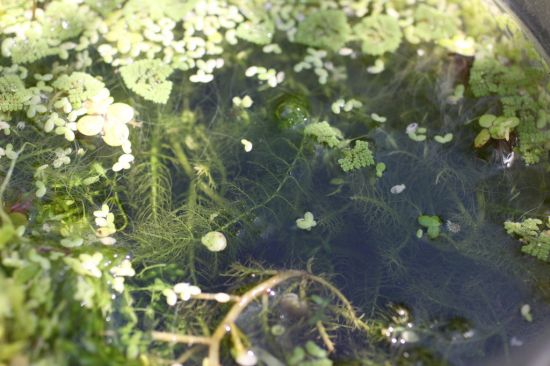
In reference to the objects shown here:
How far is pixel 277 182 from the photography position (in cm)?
223

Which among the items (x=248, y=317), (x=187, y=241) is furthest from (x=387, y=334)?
(x=187, y=241)

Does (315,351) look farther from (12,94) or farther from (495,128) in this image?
(12,94)

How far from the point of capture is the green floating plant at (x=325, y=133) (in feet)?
7.52

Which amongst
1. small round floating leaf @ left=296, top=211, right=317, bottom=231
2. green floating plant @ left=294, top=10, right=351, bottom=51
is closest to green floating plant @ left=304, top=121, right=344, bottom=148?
small round floating leaf @ left=296, top=211, right=317, bottom=231

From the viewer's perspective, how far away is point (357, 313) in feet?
6.41

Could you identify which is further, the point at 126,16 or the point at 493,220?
the point at 126,16

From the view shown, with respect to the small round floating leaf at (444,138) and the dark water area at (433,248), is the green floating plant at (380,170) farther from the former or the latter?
the small round floating leaf at (444,138)

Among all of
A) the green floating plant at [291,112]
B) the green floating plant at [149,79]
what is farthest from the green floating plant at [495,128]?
the green floating plant at [149,79]

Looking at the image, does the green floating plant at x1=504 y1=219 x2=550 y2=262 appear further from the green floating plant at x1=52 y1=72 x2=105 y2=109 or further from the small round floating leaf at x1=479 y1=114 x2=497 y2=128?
the green floating plant at x1=52 y1=72 x2=105 y2=109

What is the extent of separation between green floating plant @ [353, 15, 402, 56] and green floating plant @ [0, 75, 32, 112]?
150 centimetres

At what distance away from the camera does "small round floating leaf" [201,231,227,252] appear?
2055mm

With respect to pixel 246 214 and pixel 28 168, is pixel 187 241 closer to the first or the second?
pixel 246 214

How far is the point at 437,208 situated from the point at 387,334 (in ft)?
1.85

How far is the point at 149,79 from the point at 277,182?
734 millimetres
